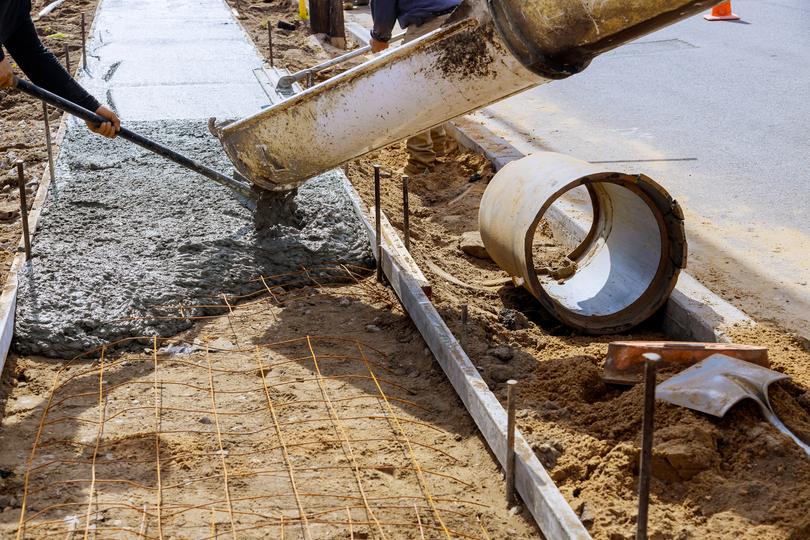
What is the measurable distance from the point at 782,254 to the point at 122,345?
4029 millimetres

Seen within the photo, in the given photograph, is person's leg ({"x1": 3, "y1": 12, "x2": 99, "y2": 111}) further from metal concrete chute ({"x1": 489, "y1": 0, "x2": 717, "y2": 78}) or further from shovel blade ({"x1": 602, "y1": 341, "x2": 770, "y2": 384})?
shovel blade ({"x1": 602, "y1": 341, "x2": 770, "y2": 384})

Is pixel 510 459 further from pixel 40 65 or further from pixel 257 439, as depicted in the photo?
pixel 40 65

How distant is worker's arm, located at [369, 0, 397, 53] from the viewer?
7473 millimetres

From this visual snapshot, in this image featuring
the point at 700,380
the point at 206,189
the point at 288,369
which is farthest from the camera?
the point at 206,189

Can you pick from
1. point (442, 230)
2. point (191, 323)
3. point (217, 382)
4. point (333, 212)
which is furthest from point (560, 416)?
point (442, 230)

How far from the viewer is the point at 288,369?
4812mm

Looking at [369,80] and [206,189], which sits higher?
[369,80]

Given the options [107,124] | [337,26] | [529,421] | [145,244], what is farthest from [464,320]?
[337,26]

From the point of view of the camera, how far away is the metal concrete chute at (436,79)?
414 centimetres

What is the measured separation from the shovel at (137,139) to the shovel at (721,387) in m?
2.85

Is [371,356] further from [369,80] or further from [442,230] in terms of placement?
[442,230]

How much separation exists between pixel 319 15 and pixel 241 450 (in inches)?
421

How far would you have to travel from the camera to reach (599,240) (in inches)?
249

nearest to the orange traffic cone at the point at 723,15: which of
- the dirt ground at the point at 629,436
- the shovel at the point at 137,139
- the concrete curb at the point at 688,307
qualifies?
the concrete curb at the point at 688,307
